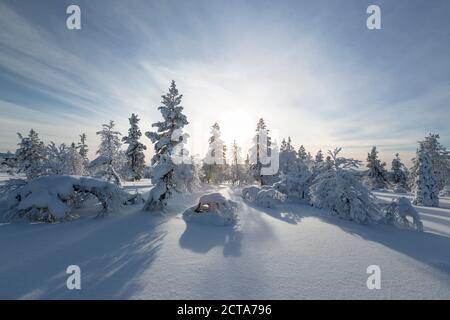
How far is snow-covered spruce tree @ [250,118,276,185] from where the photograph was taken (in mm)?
41219

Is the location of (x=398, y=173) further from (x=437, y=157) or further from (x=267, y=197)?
(x=267, y=197)

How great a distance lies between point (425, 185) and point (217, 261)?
3127 cm

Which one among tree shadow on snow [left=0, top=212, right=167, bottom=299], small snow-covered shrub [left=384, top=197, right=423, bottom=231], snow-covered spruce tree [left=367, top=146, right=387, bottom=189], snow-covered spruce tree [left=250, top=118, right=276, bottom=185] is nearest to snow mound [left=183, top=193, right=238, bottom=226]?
tree shadow on snow [left=0, top=212, right=167, bottom=299]

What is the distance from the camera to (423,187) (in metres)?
25.9

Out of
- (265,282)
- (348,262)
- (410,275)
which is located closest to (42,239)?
(265,282)

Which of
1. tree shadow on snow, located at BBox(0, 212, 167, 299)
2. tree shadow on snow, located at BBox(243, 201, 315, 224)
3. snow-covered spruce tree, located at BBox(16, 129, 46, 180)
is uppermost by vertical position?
snow-covered spruce tree, located at BBox(16, 129, 46, 180)

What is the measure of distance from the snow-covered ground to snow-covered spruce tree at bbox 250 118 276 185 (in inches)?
1177

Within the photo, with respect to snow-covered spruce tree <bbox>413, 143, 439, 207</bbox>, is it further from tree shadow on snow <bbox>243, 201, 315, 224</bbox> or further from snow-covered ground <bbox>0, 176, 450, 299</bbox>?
snow-covered ground <bbox>0, 176, 450, 299</bbox>

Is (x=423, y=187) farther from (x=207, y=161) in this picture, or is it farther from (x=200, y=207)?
(x=207, y=161)

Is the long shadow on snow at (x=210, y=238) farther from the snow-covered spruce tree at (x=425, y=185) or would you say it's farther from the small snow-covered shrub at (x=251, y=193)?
the snow-covered spruce tree at (x=425, y=185)

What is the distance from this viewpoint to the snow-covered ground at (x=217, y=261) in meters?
5.08

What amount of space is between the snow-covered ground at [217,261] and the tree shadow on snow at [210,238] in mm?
43

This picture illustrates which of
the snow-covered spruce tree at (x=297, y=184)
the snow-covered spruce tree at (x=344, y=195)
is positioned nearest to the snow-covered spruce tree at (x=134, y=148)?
the snow-covered spruce tree at (x=297, y=184)
